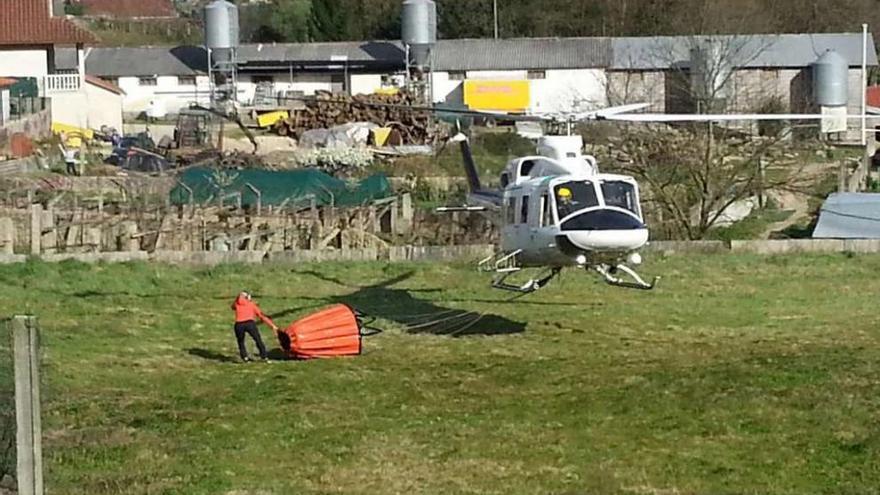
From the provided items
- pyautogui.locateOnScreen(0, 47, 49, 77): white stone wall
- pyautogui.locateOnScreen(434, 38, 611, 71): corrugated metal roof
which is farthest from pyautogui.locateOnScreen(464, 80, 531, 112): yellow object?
pyautogui.locateOnScreen(0, 47, 49, 77): white stone wall

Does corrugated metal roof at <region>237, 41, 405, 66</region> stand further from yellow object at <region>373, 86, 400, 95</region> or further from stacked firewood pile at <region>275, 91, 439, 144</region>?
stacked firewood pile at <region>275, 91, 439, 144</region>

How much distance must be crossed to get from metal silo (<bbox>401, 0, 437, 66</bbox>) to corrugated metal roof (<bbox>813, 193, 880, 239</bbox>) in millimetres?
43291

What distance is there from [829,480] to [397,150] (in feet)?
145

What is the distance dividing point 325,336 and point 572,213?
3806 millimetres

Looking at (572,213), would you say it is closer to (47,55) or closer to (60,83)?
(60,83)

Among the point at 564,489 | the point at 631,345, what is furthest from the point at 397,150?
the point at 564,489

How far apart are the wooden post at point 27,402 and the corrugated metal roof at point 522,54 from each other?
221ft

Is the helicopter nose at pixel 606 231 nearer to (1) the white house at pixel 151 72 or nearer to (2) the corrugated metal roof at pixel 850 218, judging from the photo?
(2) the corrugated metal roof at pixel 850 218

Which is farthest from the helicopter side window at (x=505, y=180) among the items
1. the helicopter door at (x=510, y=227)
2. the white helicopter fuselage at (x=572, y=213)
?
the white helicopter fuselage at (x=572, y=213)

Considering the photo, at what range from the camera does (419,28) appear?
76.9 meters

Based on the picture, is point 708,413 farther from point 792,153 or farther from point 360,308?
point 792,153

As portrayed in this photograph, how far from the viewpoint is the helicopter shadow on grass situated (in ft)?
79.6

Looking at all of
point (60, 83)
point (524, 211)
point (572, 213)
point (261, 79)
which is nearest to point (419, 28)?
point (261, 79)

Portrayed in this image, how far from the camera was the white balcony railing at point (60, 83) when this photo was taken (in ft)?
208
